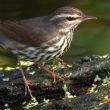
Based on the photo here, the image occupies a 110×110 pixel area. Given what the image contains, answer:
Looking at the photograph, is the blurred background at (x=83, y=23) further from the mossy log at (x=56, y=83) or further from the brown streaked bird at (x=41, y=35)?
the mossy log at (x=56, y=83)

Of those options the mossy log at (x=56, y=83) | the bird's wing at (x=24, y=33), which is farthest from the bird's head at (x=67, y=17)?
the mossy log at (x=56, y=83)

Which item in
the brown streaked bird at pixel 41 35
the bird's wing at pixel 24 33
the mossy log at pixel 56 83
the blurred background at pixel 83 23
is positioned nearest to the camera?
the mossy log at pixel 56 83

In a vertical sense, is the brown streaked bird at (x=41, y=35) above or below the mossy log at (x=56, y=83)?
above

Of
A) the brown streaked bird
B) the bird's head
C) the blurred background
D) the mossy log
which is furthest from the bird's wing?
the blurred background

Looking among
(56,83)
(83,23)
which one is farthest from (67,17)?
(83,23)

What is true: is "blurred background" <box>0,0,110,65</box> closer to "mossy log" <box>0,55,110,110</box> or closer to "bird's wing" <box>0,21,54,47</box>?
"bird's wing" <box>0,21,54,47</box>

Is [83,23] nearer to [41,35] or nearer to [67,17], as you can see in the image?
[67,17]
